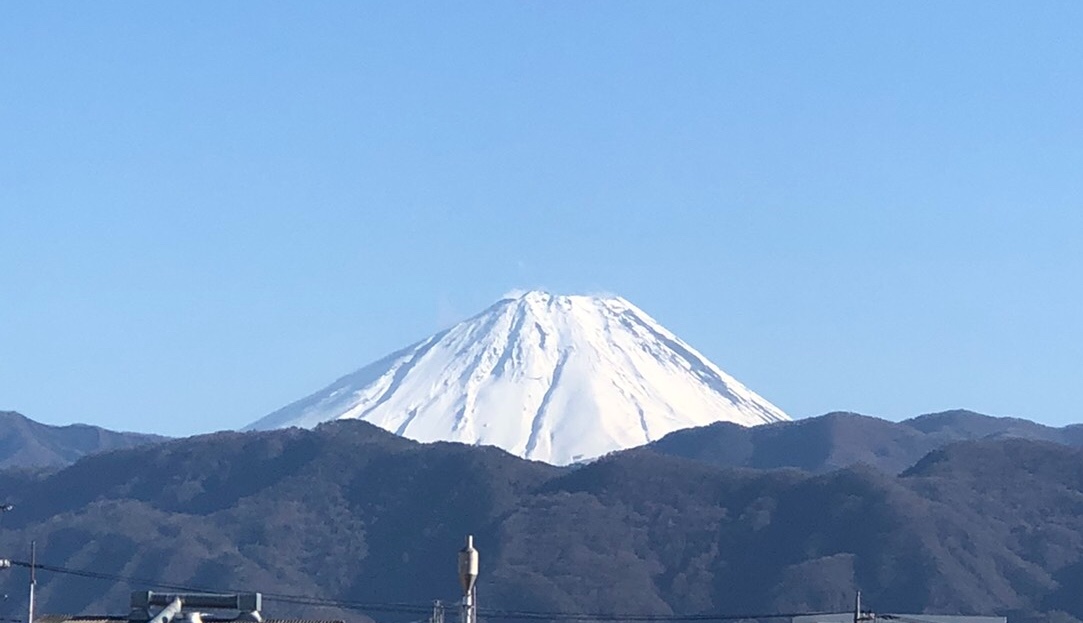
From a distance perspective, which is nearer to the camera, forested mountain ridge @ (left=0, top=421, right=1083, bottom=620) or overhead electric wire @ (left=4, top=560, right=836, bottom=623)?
overhead electric wire @ (left=4, top=560, right=836, bottom=623)

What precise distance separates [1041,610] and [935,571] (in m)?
8.55

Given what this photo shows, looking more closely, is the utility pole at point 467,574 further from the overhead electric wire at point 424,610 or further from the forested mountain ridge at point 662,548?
the forested mountain ridge at point 662,548

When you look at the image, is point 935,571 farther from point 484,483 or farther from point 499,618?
point 484,483

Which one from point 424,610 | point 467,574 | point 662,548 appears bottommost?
point 467,574

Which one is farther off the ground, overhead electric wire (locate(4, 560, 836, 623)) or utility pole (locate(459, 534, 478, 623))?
overhead electric wire (locate(4, 560, 836, 623))

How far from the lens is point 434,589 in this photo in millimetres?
180250

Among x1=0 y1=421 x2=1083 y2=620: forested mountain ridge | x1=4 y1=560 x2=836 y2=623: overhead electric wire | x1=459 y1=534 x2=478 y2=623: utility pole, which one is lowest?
x1=459 y1=534 x2=478 y2=623: utility pole

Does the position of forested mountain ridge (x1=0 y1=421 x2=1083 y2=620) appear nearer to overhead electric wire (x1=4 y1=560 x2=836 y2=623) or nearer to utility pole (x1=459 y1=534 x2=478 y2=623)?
overhead electric wire (x1=4 y1=560 x2=836 y2=623)

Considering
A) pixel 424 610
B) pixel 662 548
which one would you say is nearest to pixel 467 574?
A: pixel 424 610

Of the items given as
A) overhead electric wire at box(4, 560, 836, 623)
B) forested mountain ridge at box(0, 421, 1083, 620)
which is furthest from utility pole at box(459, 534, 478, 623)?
forested mountain ridge at box(0, 421, 1083, 620)

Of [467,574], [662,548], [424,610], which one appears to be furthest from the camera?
[662,548]

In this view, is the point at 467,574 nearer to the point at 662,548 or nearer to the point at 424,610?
the point at 424,610

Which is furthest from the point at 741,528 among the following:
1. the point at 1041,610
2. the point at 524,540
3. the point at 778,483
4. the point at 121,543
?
the point at 121,543

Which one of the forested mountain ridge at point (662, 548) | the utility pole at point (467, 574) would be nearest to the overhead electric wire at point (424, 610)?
the forested mountain ridge at point (662, 548)
